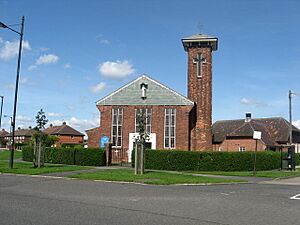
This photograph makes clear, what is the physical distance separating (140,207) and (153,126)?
28872 mm

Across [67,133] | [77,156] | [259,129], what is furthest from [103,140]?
[67,133]

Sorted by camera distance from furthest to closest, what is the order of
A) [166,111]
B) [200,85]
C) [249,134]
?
[249,134]
[200,85]
[166,111]

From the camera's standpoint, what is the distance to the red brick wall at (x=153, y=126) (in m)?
37.9

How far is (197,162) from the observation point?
93.2 ft

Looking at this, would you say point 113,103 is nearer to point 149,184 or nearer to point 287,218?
point 149,184

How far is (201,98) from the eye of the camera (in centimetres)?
3969

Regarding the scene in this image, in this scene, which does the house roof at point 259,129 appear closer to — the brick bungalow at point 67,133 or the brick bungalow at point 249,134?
the brick bungalow at point 249,134

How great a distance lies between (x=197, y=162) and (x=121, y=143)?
12.7 m

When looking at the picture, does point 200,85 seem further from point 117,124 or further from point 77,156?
point 77,156

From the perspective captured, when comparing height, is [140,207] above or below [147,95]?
below

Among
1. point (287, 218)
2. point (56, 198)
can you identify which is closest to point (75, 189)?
point (56, 198)

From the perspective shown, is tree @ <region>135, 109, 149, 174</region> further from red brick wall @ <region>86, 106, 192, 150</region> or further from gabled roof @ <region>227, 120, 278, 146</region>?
gabled roof @ <region>227, 120, 278, 146</region>

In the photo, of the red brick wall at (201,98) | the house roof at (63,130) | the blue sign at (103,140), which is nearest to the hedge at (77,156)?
the blue sign at (103,140)

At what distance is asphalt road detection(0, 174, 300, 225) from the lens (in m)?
8.12
